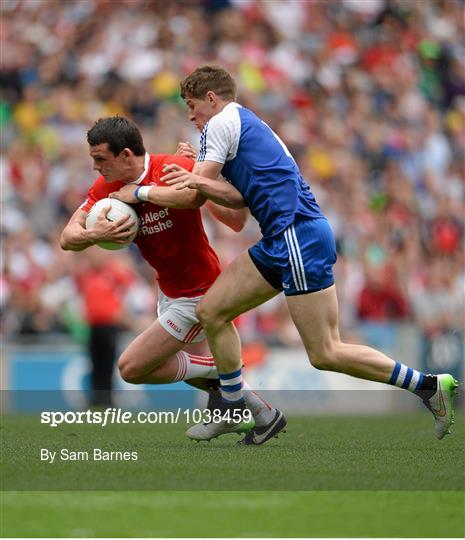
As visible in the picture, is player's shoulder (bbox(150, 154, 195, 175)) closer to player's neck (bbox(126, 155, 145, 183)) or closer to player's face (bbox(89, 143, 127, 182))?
player's neck (bbox(126, 155, 145, 183))

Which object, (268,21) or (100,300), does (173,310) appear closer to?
(100,300)

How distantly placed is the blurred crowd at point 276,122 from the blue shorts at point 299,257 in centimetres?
645

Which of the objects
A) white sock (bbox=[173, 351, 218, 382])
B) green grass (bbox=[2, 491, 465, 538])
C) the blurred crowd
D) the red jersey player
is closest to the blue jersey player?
the red jersey player

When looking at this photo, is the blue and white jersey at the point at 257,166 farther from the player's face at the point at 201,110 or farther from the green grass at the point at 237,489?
the green grass at the point at 237,489

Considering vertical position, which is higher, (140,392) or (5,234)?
(5,234)

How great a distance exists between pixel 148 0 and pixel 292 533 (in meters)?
14.6

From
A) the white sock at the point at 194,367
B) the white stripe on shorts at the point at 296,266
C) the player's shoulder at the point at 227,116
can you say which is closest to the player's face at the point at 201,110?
the player's shoulder at the point at 227,116

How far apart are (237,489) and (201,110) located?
2669 millimetres

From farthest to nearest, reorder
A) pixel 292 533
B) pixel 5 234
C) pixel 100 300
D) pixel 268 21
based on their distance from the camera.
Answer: pixel 268 21
pixel 5 234
pixel 100 300
pixel 292 533

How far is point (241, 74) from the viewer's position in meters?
18.5

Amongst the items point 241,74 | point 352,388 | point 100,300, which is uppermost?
point 241,74

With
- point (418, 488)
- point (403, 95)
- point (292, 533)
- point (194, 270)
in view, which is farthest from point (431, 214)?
point (292, 533)

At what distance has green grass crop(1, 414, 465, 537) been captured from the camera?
559cm

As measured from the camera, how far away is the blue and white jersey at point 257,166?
7809mm
